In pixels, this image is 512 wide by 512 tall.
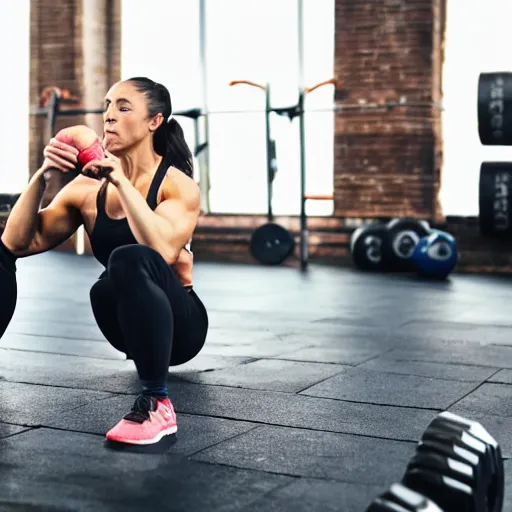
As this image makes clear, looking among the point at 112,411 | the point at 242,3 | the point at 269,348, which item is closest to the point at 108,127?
the point at 112,411

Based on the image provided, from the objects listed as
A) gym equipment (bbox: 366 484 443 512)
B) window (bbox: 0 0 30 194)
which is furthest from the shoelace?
window (bbox: 0 0 30 194)

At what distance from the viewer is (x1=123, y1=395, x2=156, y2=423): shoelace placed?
6.88ft

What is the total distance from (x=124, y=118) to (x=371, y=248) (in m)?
5.42

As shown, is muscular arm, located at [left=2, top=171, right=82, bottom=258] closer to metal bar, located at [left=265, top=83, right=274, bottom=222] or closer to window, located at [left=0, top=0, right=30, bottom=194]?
metal bar, located at [left=265, top=83, right=274, bottom=222]

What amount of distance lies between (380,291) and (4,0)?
5577 mm

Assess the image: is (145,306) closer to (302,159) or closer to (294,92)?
(302,159)

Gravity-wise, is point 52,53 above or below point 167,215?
above

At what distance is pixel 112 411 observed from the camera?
7.82 feet

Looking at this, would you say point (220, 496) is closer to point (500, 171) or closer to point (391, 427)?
point (391, 427)

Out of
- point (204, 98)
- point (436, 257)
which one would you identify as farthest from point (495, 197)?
point (204, 98)

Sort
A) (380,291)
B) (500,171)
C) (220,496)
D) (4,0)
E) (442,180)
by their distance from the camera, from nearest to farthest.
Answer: (220,496)
(380,291)
(500,171)
(442,180)
(4,0)

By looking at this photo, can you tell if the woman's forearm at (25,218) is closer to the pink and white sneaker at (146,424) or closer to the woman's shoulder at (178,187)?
the woman's shoulder at (178,187)

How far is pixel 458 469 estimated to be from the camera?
1.43 meters

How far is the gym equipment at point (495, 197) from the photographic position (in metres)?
6.76
